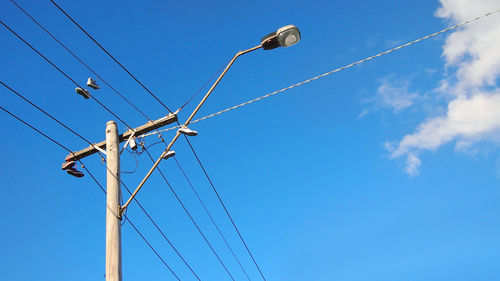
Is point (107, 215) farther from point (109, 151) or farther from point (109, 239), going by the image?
point (109, 151)

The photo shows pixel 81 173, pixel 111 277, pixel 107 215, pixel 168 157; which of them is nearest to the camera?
pixel 111 277

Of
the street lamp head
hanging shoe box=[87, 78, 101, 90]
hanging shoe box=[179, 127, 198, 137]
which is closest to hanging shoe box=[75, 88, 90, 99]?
hanging shoe box=[87, 78, 101, 90]

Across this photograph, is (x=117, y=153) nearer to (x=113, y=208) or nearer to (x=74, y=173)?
(x=113, y=208)

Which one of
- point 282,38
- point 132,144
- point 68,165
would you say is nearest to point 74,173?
point 68,165

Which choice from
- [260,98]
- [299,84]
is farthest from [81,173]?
[299,84]

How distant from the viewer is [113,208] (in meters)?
6.41

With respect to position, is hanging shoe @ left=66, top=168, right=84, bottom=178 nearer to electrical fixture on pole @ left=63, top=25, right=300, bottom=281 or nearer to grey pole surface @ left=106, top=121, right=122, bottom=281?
electrical fixture on pole @ left=63, top=25, right=300, bottom=281

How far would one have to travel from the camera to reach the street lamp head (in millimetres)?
6719

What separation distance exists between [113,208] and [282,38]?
139 inches

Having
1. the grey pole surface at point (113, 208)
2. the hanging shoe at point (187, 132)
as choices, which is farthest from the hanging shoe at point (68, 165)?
the hanging shoe at point (187, 132)

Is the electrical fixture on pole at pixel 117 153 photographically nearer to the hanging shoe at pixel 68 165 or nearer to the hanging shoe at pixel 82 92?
the hanging shoe at pixel 68 165

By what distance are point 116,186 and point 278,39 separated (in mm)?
3282

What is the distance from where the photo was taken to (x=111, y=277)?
584 cm

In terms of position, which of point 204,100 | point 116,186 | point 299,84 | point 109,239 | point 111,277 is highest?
point 299,84
